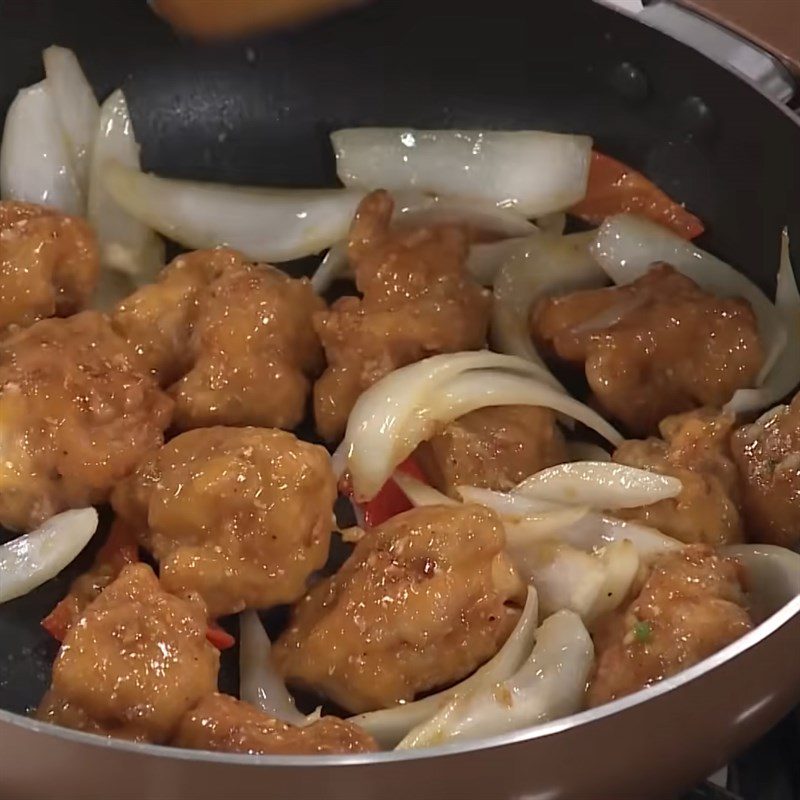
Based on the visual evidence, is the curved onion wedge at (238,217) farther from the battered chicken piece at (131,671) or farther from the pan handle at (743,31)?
the battered chicken piece at (131,671)

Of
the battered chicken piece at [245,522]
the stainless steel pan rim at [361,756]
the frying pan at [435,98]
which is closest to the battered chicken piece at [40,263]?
the frying pan at [435,98]

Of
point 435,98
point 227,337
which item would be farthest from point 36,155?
point 435,98

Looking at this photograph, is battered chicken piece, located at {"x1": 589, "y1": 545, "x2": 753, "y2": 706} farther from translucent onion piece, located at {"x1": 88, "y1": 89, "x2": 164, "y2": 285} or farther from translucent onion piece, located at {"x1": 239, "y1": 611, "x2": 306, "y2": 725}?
translucent onion piece, located at {"x1": 88, "y1": 89, "x2": 164, "y2": 285}

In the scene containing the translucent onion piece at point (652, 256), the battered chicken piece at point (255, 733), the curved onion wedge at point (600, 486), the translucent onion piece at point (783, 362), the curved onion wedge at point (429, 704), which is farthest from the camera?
the translucent onion piece at point (652, 256)

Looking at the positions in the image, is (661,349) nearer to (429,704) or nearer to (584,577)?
(584,577)

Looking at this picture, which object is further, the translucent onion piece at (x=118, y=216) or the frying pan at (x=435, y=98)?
the translucent onion piece at (x=118, y=216)

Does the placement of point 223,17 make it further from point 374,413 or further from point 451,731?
point 451,731

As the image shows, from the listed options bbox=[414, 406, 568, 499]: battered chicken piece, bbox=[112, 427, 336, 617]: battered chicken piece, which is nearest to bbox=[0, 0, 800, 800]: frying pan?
bbox=[112, 427, 336, 617]: battered chicken piece
